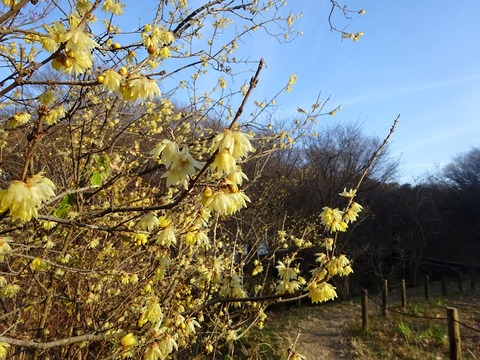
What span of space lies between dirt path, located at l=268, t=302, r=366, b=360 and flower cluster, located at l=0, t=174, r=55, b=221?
18.9 ft

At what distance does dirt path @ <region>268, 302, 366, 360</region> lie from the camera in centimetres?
750

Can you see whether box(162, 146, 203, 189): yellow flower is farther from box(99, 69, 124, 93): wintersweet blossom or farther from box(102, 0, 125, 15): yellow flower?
box(102, 0, 125, 15): yellow flower

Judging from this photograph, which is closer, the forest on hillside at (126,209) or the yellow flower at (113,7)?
the forest on hillside at (126,209)

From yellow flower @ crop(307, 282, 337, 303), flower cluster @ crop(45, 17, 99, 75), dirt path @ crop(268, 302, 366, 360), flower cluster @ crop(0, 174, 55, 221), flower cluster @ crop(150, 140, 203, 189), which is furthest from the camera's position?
dirt path @ crop(268, 302, 366, 360)

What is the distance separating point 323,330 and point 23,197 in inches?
352

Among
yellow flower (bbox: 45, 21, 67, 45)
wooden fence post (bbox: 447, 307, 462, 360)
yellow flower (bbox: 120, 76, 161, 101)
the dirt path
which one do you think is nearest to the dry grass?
the dirt path

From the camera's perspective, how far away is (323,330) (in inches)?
353

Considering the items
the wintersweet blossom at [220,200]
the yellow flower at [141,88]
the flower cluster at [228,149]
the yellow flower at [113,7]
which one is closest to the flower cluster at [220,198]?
the wintersweet blossom at [220,200]

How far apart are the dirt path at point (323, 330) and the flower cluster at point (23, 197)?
5753mm

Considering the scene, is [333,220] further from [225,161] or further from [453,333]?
[453,333]

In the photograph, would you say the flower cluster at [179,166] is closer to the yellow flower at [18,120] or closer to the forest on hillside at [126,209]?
the forest on hillside at [126,209]

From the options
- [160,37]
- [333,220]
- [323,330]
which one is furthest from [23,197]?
[323,330]

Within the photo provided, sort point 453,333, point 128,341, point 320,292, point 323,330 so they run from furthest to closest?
point 323,330 < point 453,333 < point 128,341 < point 320,292

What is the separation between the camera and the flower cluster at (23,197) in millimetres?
1130
